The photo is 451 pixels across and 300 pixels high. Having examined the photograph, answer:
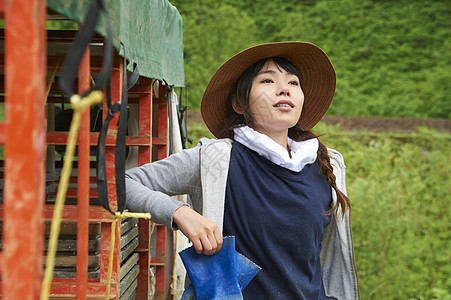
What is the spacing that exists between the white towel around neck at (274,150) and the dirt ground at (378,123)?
7269mm

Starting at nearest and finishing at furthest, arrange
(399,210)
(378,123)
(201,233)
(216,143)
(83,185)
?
(83,185)
(201,233)
(216,143)
(399,210)
(378,123)

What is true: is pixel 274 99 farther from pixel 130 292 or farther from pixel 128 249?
pixel 130 292

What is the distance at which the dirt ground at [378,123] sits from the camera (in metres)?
9.39

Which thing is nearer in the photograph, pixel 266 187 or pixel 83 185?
pixel 83 185

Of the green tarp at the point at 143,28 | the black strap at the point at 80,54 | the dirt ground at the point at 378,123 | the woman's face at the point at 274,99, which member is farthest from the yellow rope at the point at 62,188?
the dirt ground at the point at 378,123

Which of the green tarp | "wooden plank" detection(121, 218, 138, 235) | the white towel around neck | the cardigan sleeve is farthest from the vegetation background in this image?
the cardigan sleeve

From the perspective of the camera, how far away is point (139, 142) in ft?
8.78

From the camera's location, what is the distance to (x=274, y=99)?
6.68 feet

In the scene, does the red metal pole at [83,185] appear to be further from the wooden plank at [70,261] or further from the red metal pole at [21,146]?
the wooden plank at [70,261]

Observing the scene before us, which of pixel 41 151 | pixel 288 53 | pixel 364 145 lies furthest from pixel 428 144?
pixel 41 151

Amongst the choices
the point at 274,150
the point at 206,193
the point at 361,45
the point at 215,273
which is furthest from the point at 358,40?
the point at 215,273

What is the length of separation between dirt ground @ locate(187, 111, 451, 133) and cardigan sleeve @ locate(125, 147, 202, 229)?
7.39 meters

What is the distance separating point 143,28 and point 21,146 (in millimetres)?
1744

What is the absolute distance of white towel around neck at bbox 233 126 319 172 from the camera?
6.47 ft
